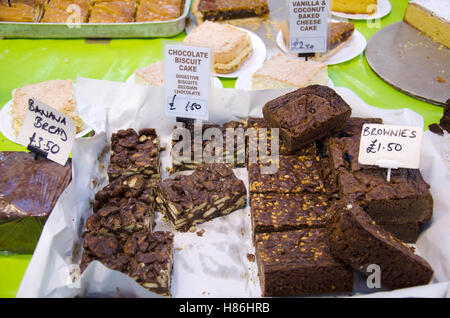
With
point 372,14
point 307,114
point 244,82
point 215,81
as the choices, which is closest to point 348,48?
point 372,14

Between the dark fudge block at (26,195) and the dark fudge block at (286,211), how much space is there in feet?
4.13

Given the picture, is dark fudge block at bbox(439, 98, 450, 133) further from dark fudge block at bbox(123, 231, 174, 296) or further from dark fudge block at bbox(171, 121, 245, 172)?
dark fudge block at bbox(123, 231, 174, 296)

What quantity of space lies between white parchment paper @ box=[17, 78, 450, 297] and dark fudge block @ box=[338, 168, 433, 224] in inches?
6.7

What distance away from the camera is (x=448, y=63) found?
161 inches

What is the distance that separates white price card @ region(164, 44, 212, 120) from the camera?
2896mm

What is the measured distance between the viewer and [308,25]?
143 inches

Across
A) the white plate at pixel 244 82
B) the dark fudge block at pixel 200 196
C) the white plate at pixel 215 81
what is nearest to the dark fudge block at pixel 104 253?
the dark fudge block at pixel 200 196

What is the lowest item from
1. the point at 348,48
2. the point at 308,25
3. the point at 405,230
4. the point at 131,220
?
the point at 405,230

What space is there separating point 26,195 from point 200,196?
1.09 metres

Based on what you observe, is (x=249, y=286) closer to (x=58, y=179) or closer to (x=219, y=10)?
(x=58, y=179)

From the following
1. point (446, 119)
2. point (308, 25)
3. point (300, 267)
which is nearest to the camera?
point (300, 267)

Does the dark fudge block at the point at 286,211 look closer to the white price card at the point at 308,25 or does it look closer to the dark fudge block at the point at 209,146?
the dark fudge block at the point at 209,146

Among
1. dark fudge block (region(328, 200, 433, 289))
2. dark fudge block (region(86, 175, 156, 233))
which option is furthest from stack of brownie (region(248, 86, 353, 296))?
dark fudge block (region(86, 175, 156, 233))

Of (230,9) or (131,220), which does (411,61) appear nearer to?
(230,9)
